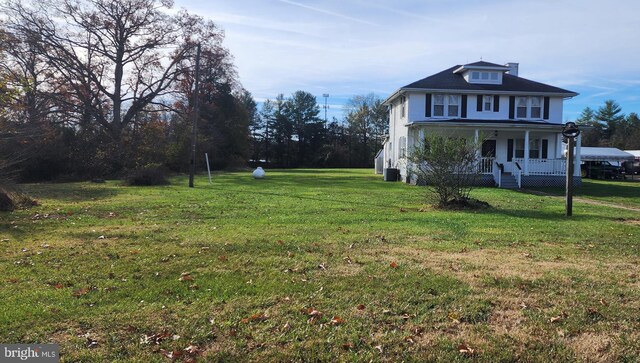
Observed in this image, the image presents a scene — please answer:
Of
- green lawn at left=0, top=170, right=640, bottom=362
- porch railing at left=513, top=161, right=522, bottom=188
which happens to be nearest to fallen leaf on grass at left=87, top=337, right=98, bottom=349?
green lawn at left=0, top=170, right=640, bottom=362

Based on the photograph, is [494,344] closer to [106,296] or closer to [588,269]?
[588,269]

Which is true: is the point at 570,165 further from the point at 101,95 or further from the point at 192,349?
the point at 101,95

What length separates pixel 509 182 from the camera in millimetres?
24797

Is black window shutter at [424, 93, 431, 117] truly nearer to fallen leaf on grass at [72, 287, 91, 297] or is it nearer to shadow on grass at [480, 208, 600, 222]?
shadow on grass at [480, 208, 600, 222]

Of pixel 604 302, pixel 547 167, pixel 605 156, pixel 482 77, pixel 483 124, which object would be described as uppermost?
pixel 482 77

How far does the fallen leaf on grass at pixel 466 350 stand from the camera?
3625mm

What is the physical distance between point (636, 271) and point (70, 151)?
31.4m

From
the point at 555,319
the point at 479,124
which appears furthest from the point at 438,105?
the point at 555,319

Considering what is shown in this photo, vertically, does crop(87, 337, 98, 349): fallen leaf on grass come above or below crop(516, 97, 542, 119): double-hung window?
below

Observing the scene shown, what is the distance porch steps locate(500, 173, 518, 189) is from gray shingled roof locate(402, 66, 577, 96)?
6.24 m

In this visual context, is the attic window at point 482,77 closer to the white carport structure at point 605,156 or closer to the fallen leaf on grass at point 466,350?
the fallen leaf on grass at point 466,350

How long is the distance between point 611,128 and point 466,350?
9099cm

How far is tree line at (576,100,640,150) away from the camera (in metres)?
72.2

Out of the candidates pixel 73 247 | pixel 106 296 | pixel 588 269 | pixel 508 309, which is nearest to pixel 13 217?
pixel 73 247
